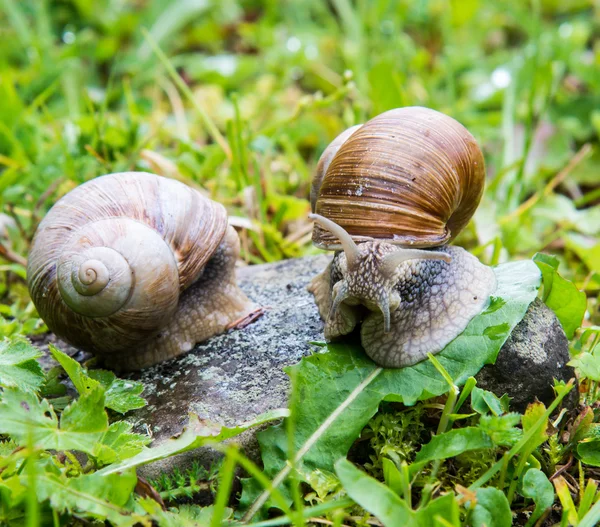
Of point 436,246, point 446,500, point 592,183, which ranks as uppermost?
point 436,246

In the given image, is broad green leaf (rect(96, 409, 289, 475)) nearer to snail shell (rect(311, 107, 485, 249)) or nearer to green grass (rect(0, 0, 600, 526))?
green grass (rect(0, 0, 600, 526))

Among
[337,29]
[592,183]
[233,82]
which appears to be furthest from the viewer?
[337,29]

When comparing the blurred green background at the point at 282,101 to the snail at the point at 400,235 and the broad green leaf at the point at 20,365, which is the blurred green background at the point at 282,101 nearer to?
the broad green leaf at the point at 20,365

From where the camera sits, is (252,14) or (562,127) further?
(252,14)

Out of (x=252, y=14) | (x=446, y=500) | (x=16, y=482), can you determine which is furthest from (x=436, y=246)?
(x=252, y=14)

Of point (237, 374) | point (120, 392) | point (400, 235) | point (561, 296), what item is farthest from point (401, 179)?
point (120, 392)

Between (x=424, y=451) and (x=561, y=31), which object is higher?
(x=561, y=31)

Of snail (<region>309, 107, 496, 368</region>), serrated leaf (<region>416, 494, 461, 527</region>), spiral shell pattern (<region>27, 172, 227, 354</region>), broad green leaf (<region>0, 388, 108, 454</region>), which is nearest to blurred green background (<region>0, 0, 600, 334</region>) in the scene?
spiral shell pattern (<region>27, 172, 227, 354</region>)

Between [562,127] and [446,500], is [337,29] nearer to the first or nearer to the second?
[562,127]
